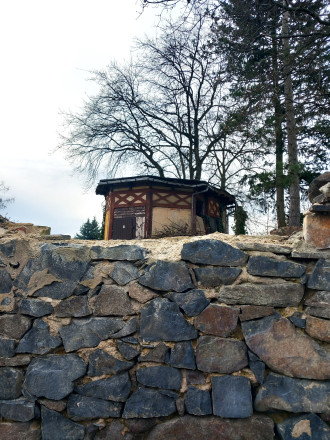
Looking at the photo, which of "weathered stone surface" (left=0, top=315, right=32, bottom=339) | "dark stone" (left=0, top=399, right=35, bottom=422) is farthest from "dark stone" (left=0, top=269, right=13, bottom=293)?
"dark stone" (left=0, top=399, right=35, bottom=422)

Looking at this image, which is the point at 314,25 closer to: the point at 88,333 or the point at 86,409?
the point at 88,333

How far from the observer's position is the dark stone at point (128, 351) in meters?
2.67

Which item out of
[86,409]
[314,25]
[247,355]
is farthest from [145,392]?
[314,25]

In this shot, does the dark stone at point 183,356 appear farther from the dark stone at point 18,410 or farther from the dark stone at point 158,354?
the dark stone at point 18,410

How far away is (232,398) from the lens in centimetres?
252

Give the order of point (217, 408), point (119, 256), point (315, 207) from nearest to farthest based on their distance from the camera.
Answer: point (217, 408) → point (315, 207) → point (119, 256)

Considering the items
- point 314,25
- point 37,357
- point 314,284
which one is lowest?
point 37,357

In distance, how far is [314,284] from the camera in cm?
265

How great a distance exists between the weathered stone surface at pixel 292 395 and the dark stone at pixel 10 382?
5.99 ft

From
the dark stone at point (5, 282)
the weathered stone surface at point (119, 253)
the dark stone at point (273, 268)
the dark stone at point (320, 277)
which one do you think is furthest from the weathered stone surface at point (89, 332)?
the dark stone at point (320, 277)

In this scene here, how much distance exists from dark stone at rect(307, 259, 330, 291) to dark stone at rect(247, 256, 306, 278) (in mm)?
86

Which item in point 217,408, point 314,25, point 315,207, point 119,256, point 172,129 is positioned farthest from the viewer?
point 172,129

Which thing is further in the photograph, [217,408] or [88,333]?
[88,333]

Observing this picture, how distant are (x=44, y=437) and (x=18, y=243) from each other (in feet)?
5.07
